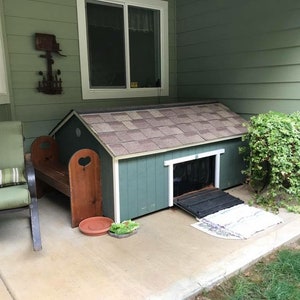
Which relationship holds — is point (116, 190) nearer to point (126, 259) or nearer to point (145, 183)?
point (145, 183)

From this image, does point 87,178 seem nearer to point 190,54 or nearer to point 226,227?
point 226,227

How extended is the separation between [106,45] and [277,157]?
2.60 metres

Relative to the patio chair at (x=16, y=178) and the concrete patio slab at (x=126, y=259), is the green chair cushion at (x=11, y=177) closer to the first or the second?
the patio chair at (x=16, y=178)

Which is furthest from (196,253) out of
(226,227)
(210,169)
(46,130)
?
(46,130)

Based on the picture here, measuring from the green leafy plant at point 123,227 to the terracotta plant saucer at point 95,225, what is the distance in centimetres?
7

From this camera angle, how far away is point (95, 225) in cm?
278

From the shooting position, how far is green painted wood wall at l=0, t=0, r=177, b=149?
3.50 m

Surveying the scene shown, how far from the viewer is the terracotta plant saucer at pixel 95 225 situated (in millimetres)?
2668

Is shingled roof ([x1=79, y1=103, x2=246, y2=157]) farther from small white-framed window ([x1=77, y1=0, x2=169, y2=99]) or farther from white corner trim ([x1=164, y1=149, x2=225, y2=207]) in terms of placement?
small white-framed window ([x1=77, y1=0, x2=169, y2=99])

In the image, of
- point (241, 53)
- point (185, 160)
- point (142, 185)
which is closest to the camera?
point (142, 185)

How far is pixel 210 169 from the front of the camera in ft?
11.9

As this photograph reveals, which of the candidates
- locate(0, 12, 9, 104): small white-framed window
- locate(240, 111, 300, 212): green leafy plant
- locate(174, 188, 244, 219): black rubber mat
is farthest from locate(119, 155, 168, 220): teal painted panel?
locate(0, 12, 9, 104): small white-framed window

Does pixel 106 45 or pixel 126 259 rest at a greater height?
pixel 106 45

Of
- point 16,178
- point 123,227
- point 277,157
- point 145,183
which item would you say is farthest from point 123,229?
point 277,157
